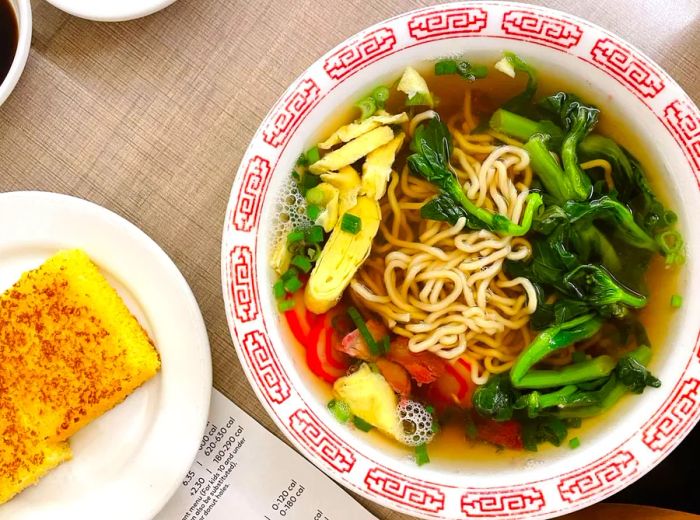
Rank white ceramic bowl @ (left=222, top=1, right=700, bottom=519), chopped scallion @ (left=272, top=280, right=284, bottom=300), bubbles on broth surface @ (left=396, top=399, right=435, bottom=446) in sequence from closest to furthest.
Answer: white ceramic bowl @ (left=222, top=1, right=700, bottom=519) → chopped scallion @ (left=272, top=280, right=284, bottom=300) → bubbles on broth surface @ (left=396, top=399, right=435, bottom=446)

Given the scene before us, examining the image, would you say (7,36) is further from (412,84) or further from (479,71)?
(479,71)

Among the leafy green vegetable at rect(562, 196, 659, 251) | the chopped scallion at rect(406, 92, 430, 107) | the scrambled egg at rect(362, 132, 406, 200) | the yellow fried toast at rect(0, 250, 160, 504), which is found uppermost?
the leafy green vegetable at rect(562, 196, 659, 251)

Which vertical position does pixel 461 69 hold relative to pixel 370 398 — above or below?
above

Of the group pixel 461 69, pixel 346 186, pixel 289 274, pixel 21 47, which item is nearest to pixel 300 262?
pixel 289 274

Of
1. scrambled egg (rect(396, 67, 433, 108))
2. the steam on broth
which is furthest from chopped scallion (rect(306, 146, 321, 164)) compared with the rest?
scrambled egg (rect(396, 67, 433, 108))

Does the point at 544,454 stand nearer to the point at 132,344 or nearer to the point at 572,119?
the point at 572,119

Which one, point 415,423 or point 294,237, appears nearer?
point 294,237

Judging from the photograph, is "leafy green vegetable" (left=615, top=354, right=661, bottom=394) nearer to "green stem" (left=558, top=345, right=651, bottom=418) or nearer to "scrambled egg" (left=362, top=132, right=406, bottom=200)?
"green stem" (left=558, top=345, right=651, bottom=418)
